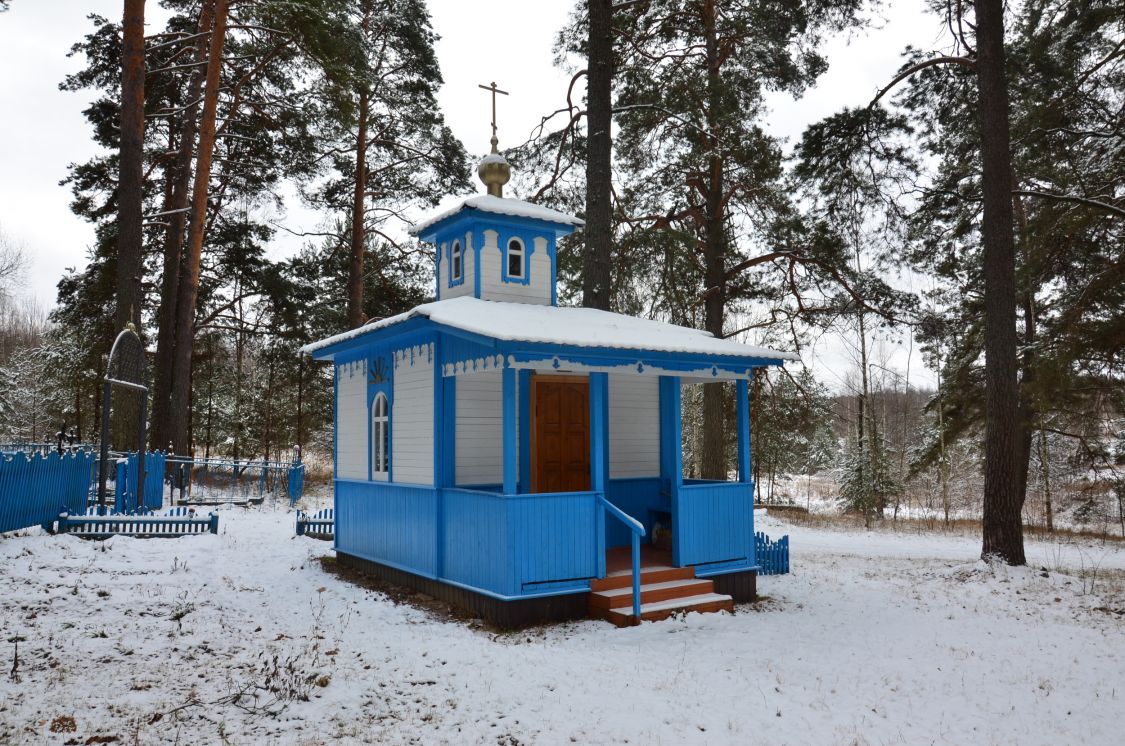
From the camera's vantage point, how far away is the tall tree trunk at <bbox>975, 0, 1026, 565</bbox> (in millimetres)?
10766

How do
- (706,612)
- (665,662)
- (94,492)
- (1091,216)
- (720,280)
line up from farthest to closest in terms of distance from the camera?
(720,280)
(94,492)
(1091,216)
(706,612)
(665,662)

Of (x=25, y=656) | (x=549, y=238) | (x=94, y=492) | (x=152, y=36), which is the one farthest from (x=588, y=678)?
(x=152, y=36)

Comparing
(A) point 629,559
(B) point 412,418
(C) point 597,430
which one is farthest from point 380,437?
(A) point 629,559

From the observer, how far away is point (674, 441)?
928 centimetres

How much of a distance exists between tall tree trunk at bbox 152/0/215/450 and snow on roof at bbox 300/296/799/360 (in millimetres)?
10118

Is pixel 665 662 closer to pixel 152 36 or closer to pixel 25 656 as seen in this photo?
pixel 25 656

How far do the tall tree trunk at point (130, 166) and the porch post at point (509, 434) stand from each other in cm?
1026

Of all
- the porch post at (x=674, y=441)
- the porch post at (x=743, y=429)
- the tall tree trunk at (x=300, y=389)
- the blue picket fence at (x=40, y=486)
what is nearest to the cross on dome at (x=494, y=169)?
the porch post at (x=674, y=441)

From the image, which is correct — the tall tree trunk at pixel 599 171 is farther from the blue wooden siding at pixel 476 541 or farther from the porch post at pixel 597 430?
the blue wooden siding at pixel 476 541

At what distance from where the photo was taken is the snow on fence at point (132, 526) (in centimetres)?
1130

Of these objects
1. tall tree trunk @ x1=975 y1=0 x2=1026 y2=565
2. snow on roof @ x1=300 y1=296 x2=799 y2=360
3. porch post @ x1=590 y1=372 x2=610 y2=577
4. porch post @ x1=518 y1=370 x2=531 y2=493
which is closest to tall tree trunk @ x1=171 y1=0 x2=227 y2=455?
snow on roof @ x1=300 y1=296 x2=799 y2=360

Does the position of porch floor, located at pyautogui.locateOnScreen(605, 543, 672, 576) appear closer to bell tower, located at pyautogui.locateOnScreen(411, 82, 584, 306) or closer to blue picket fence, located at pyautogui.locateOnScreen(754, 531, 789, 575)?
blue picket fence, located at pyautogui.locateOnScreen(754, 531, 789, 575)

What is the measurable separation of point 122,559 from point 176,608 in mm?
2802

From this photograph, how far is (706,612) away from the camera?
27.9 ft
